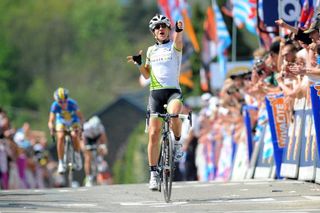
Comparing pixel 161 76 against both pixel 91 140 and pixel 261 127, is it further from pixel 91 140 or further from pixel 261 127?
pixel 91 140

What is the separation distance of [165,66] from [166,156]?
1.26 meters

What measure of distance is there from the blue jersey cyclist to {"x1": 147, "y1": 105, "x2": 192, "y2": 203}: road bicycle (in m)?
8.57

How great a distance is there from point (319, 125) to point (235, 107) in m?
9.17

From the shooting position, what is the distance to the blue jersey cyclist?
27625 millimetres

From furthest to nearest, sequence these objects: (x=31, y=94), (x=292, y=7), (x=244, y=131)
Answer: (x=31, y=94) < (x=244, y=131) < (x=292, y=7)

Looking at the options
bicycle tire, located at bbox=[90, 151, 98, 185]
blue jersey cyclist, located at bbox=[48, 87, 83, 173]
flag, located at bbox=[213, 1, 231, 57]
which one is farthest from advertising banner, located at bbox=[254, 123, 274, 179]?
flag, located at bbox=[213, 1, 231, 57]

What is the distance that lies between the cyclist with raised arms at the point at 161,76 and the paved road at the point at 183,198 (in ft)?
2.23

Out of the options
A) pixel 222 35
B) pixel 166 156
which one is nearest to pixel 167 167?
pixel 166 156

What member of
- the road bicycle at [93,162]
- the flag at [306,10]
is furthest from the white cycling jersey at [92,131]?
the flag at [306,10]

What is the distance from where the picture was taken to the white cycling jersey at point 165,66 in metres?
19.3

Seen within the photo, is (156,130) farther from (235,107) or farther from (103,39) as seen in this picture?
(103,39)

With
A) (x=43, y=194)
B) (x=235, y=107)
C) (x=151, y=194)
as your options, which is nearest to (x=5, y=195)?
(x=43, y=194)

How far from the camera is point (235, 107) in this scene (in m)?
28.5

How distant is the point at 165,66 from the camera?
19344 mm
